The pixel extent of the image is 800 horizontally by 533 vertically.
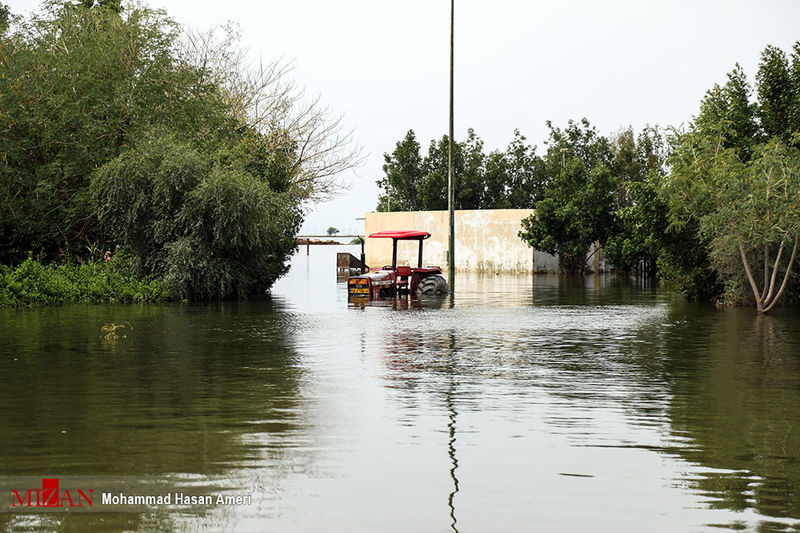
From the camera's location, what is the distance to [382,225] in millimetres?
62406

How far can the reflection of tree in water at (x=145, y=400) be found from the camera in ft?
24.0

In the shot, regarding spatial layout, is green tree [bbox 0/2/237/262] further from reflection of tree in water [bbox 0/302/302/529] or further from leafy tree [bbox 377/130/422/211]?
leafy tree [bbox 377/130/422/211]

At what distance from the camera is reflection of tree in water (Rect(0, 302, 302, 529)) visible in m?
7.32

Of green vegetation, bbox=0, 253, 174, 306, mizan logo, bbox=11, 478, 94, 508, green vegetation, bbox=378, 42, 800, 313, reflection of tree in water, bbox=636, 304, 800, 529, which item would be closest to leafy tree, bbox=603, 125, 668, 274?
green vegetation, bbox=378, 42, 800, 313

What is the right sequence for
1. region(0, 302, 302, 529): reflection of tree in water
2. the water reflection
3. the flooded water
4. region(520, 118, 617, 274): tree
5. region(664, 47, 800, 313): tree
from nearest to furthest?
1. the flooded water
2. the water reflection
3. region(0, 302, 302, 529): reflection of tree in water
4. region(664, 47, 800, 313): tree
5. region(520, 118, 617, 274): tree

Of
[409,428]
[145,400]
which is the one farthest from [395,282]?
[409,428]

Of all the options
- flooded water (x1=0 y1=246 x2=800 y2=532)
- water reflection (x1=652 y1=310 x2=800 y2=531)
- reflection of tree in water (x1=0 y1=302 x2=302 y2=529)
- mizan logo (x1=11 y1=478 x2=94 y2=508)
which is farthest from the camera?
reflection of tree in water (x1=0 y1=302 x2=302 y2=529)

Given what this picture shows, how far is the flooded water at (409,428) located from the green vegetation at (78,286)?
8.70m

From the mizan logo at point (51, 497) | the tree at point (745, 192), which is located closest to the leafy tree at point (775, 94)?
the tree at point (745, 192)

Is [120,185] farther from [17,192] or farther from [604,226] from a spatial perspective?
[604,226]

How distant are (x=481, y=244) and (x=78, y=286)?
109 feet

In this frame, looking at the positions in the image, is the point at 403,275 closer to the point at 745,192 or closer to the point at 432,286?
the point at 432,286

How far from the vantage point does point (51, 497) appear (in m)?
6.14

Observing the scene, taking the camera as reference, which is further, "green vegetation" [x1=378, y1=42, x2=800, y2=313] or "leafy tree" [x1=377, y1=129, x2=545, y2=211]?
"leafy tree" [x1=377, y1=129, x2=545, y2=211]
